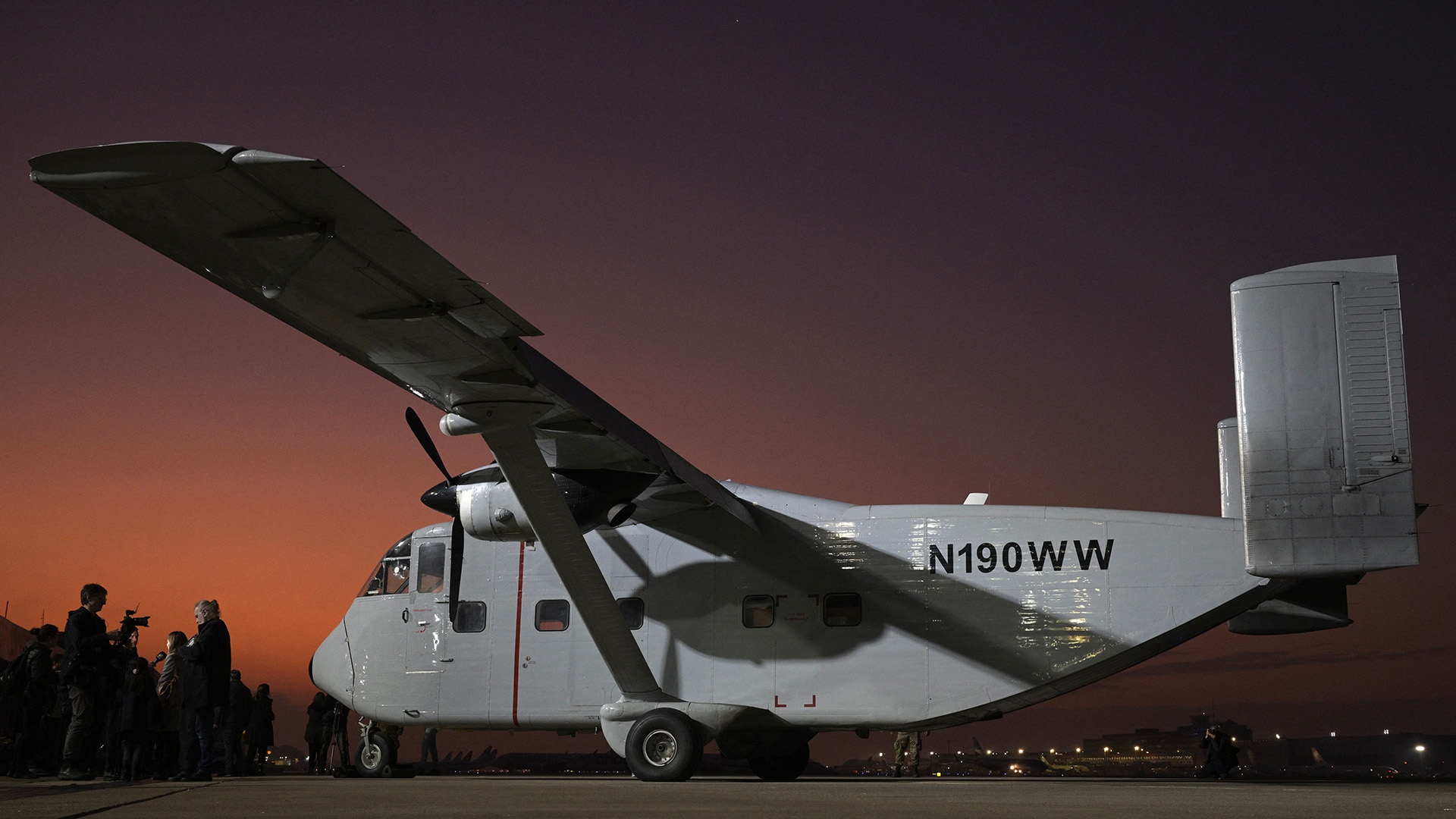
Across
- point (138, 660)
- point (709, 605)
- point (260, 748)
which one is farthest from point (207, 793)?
point (260, 748)

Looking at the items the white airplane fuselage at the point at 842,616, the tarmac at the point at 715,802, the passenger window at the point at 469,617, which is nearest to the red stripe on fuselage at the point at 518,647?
the white airplane fuselage at the point at 842,616

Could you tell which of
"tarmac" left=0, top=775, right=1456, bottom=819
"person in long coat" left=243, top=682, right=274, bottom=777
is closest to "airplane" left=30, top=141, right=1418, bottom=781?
"tarmac" left=0, top=775, right=1456, bottom=819

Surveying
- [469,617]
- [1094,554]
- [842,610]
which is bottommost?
[469,617]

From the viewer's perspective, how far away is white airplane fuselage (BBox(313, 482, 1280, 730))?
10.9m

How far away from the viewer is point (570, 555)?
10.7 metres

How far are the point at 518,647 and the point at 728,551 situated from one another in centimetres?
271

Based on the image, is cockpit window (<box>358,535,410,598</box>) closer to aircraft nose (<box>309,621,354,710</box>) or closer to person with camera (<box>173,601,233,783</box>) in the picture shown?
aircraft nose (<box>309,621,354,710</box>)

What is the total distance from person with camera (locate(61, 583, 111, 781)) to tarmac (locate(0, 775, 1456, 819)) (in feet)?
3.97

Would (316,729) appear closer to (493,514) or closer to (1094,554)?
(493,514)

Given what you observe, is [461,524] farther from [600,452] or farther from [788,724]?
[788,724]

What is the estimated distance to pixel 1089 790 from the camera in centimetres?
824

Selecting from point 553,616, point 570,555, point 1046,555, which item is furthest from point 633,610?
point 1046,555

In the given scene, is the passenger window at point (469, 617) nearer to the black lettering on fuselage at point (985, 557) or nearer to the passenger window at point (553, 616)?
the passenger window at point (553, 616)

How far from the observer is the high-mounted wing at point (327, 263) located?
20.0 feet
